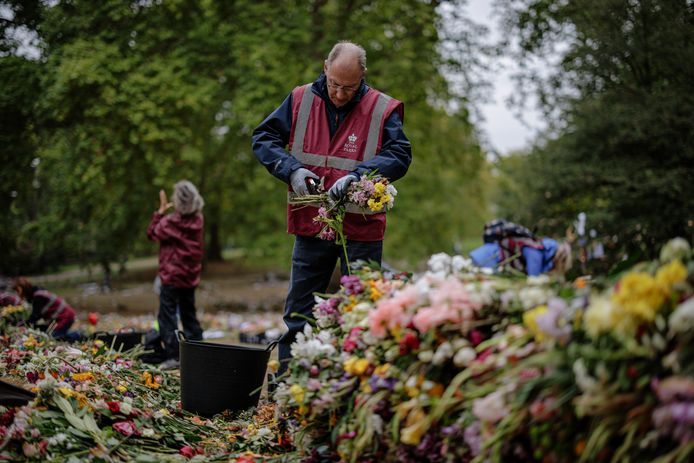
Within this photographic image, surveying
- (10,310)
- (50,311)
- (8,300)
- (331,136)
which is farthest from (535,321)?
(8,300)

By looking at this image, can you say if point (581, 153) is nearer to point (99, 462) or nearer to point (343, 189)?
→ point (343, 189)

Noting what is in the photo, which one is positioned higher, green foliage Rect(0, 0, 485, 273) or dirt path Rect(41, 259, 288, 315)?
green foliage Rect(0, 0, 485, 273)

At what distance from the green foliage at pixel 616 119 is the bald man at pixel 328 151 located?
5.26m

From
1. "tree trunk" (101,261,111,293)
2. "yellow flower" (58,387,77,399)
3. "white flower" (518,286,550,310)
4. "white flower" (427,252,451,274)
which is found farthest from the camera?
"tree trunk" (101,261,111,293)

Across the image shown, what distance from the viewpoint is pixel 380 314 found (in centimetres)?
230

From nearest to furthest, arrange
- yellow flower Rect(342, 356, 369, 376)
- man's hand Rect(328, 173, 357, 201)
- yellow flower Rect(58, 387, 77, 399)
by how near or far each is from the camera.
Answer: yellow flower Rect(342, 356, 369, 376) → yellow flower Rect(58, 387, 77, 399) → man's hand Rect(328, 173, 357, 201)

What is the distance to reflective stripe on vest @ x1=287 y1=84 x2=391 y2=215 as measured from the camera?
3.59m

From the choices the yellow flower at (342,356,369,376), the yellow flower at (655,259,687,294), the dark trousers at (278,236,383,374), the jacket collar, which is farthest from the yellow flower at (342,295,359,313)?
the jacket collar

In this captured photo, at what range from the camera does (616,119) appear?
30.2 feet

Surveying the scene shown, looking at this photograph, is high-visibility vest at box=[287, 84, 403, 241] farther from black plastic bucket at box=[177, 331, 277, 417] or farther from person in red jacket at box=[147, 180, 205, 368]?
person in red jacket at box=[147, 180, 205, 368]

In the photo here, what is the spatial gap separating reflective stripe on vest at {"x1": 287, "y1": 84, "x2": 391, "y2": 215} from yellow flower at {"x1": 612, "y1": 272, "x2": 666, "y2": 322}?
1958 mm

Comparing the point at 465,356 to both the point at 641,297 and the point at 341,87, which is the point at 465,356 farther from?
the point at 341,87

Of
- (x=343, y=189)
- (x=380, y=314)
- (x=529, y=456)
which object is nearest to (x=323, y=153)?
(x=343, y=189)

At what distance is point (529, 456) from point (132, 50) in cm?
936
